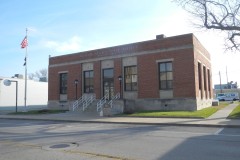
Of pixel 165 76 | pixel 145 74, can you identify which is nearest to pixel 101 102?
pixel 145 74

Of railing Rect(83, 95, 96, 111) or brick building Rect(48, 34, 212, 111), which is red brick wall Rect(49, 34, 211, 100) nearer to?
brick building Rect(48, 34, 212, 111)

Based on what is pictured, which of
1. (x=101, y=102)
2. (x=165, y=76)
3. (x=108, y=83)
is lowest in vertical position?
(x=101, y=102)

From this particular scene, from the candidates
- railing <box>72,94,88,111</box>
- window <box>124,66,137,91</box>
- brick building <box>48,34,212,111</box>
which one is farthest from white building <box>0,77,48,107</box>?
window <box>124,66,137,91</box>

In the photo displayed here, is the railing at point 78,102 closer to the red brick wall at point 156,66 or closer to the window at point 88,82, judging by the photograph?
the window at point 88,82

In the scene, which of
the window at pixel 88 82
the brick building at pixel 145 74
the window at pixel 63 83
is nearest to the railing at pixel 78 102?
the brick building at pixel 145 74

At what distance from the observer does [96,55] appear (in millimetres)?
35719

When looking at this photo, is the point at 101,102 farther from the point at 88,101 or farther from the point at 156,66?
the point at 156,66

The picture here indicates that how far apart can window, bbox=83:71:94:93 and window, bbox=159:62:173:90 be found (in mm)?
9448

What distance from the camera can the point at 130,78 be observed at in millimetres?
32875

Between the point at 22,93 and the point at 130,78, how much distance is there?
2798 centimetres

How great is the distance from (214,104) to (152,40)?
14.6 meters

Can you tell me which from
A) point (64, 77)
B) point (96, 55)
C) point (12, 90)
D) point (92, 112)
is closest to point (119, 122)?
point (92, 112)

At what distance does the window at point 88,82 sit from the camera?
1415 inches

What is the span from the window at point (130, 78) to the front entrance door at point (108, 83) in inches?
75.9
